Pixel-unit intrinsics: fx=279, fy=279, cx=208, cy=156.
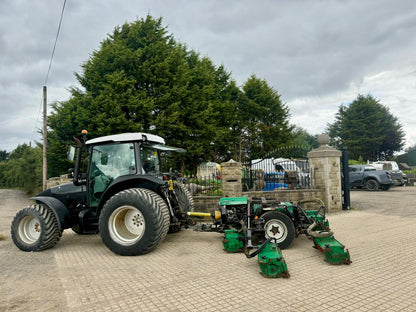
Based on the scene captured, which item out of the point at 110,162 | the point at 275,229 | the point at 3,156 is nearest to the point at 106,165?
the point at 110,162

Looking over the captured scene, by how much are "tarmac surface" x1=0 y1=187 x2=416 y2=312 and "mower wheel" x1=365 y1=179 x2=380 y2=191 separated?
12243 millimetres

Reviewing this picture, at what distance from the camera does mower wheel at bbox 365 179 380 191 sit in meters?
16.8

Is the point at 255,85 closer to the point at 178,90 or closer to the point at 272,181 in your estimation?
the point at 178,90

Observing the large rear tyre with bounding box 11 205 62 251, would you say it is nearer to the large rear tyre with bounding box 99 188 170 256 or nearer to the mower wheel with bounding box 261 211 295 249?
the large rear tyre with bounding box 99 188 170 256

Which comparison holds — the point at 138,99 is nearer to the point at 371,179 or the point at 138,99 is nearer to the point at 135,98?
the point at 135,98

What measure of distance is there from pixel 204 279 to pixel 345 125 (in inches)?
1778

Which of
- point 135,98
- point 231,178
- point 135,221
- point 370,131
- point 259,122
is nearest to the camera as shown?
point 135,221

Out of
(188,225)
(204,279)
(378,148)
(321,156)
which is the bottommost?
(204,279)

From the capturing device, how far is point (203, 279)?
12.6 ft

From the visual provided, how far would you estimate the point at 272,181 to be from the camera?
9.91 metres

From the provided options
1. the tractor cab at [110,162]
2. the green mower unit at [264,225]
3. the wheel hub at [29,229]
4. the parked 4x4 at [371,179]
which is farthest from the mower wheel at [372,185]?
the wheel hub at [29,229]

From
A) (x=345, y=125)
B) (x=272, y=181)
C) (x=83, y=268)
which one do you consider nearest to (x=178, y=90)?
(x=272, y=181)

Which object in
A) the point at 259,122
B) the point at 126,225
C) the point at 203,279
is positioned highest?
the point at 259,122

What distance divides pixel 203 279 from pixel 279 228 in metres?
1.98
